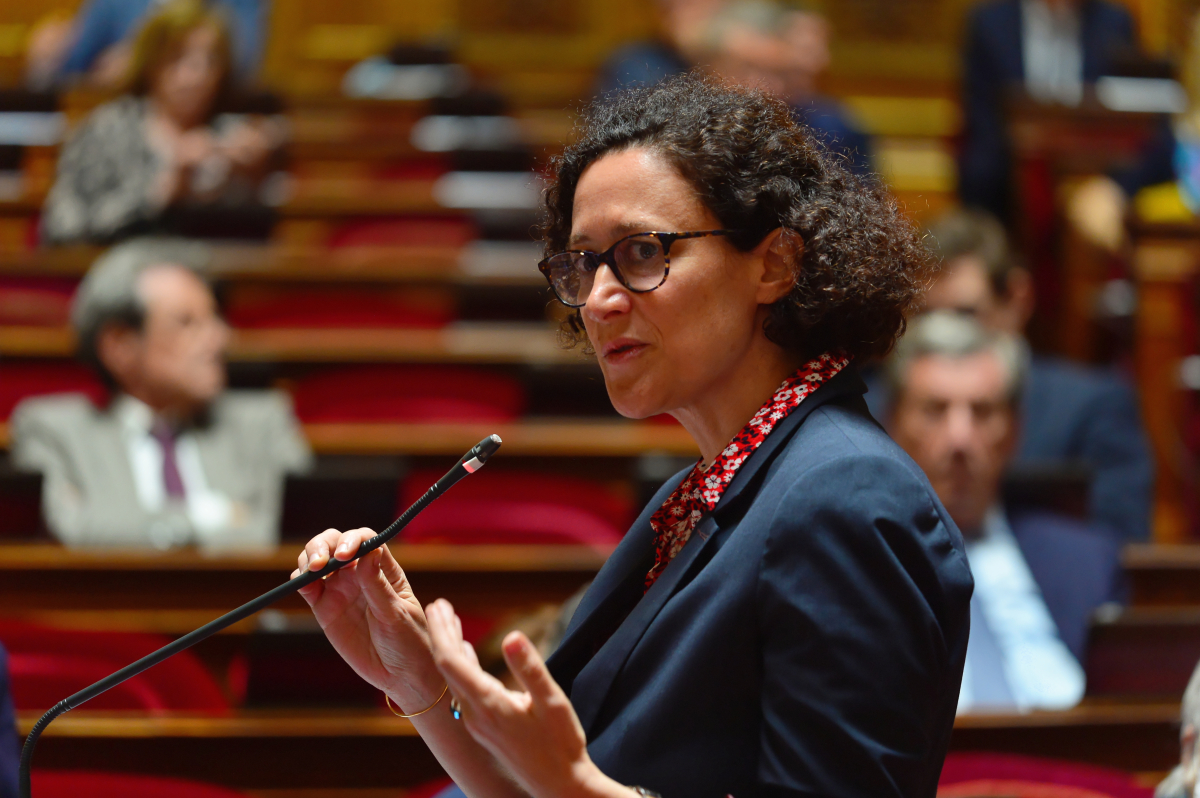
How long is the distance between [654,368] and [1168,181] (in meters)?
2.02

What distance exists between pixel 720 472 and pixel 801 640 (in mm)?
98

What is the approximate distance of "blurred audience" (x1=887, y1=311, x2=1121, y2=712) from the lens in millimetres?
1169

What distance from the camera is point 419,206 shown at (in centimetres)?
226

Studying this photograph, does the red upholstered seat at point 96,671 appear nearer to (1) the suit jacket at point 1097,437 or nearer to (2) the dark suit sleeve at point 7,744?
(2) the dark suit sleeve at point 7,744

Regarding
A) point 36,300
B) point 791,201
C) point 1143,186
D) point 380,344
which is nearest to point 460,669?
point 791,201

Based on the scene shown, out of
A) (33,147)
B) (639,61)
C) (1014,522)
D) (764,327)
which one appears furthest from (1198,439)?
(33,147)

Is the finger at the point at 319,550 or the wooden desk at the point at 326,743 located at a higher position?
the finger at the point at 319,550

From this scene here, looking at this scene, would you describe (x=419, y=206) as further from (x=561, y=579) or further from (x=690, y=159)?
(x=690, y=159)

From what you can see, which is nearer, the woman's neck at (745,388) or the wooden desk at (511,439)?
the woman's neck at (745,388)

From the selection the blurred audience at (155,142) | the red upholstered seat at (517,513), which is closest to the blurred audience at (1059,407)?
the red upholstered seat at (517,513)

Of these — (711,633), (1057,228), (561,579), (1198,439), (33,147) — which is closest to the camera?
(711,633)

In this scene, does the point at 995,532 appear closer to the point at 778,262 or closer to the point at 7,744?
the point at 778,262

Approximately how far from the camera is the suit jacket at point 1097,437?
1550 mm

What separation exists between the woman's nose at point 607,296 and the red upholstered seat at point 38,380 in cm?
138
